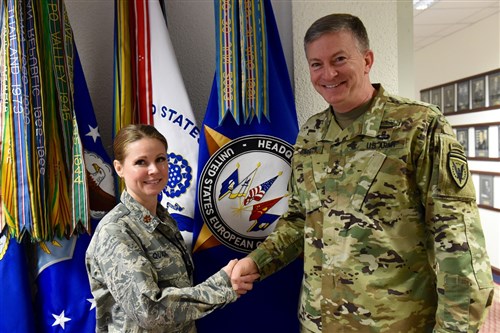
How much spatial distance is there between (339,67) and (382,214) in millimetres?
456

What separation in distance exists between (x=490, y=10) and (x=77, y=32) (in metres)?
5.15

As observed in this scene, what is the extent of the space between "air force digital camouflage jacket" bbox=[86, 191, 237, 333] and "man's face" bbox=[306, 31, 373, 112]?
0.67 meters

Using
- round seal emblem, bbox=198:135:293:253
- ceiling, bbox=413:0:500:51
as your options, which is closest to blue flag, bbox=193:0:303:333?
round seal emblem, bbox=198:135:293:253

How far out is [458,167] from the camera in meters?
1.14

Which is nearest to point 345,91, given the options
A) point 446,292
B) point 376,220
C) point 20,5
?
point 376,220

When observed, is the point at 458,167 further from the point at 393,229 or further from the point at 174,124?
the point at 174,124

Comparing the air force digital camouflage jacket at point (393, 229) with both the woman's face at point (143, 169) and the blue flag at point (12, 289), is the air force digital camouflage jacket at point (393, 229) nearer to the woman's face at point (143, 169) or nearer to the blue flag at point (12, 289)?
the woman's face at point (143, 169)

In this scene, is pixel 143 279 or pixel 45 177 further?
pixel 45 177

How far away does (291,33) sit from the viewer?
1944 mm

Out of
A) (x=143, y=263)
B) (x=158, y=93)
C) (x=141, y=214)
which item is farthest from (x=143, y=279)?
(x=158, y=93)

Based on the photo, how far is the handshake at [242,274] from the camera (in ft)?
4.44

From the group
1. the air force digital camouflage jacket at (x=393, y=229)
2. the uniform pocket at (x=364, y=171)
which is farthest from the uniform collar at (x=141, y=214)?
the uniform pocket at (x=364, y=171)

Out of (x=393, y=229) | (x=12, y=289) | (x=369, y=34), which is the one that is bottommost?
(x=12, y=289)

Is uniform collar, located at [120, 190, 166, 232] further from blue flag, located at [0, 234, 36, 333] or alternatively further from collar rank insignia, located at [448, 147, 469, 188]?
collar rank insignia, located at [448, 147, 469, 188]
